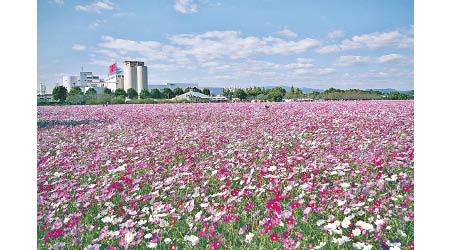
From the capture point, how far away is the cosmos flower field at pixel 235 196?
2057 millimetres

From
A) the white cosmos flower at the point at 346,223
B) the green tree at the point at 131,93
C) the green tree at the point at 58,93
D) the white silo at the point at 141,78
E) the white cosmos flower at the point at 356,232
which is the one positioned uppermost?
the white silo at the point at 141,78

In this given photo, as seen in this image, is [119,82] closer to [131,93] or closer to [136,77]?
[136,77]

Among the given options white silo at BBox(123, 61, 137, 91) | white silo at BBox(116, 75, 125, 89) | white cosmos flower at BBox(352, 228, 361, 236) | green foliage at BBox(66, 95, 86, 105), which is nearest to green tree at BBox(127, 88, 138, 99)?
white silo at BBox(123, 61, 137, 91)

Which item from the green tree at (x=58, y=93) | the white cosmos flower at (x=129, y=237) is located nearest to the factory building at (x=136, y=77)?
the green tree at (x=58, y=93)

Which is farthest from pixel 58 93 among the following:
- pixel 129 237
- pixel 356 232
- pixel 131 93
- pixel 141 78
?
pixel 141 78

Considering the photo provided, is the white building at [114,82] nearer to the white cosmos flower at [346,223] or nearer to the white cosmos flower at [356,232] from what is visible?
the white cosmos flower at [346,223]

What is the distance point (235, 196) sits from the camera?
2.52m

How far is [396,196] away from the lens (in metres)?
2.38

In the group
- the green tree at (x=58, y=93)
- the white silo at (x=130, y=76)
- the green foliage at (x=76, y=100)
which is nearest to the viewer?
the green tree at (x=58, y=93)

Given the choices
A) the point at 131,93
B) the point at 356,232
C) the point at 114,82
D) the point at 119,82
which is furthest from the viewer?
the point at 114,82

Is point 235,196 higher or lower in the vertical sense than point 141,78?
lower

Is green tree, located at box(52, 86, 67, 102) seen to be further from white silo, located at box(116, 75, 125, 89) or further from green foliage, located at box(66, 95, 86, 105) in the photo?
white silo, located at box(116, 75, 125, 89)
